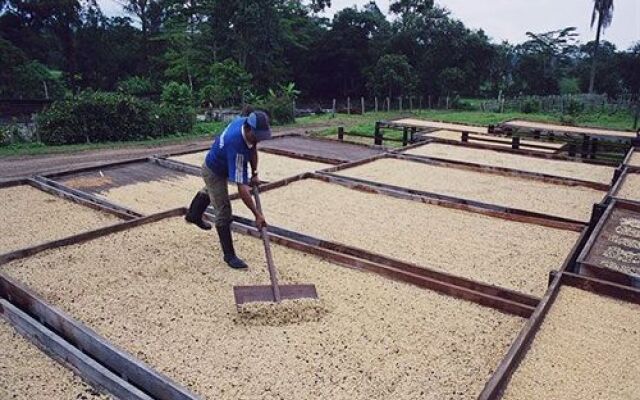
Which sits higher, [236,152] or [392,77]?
[392,77]

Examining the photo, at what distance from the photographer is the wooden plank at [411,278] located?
9.06 feet

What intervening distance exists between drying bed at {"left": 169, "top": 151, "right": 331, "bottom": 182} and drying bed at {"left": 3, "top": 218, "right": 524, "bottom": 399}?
268cm

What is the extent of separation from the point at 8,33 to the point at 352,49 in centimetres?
1553

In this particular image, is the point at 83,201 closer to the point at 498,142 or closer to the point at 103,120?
the point at 498,142

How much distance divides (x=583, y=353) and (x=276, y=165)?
4.90 metres

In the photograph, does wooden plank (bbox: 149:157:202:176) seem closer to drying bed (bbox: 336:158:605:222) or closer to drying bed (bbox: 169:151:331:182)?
drying bed (bbox: 169:151:331:182)

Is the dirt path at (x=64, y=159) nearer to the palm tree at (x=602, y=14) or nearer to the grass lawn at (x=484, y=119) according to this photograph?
the grass lawn at (x=484, y=119)

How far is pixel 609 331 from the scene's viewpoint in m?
2.52

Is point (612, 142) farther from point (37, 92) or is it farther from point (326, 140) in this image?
point (37, 92)

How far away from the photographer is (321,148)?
8.38 meters

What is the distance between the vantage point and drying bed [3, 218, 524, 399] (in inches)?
85.8

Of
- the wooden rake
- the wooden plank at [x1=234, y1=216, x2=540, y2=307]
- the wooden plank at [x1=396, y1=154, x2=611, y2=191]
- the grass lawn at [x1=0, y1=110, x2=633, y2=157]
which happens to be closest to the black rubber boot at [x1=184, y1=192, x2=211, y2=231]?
the wooden plank at [x1=234, y1=216, x2=540, y2=307]

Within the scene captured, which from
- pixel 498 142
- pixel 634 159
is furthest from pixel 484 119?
pixel 634 159

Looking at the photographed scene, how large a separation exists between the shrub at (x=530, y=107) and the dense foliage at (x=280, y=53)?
3.86m
